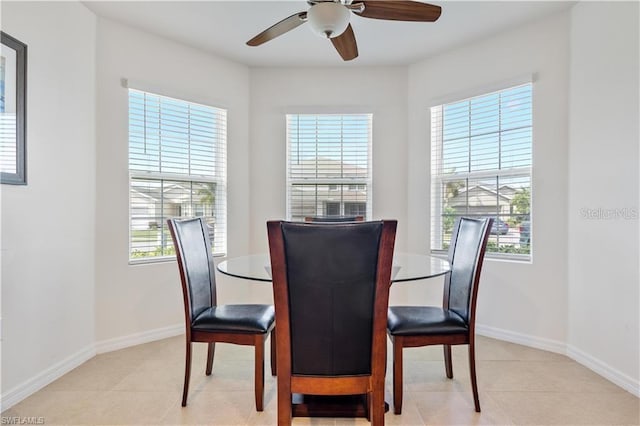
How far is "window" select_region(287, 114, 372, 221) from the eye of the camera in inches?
139

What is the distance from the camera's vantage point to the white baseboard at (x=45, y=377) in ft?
6.30

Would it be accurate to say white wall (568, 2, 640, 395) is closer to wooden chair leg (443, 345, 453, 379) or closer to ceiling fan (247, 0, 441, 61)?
wooden chair leg (443, 345, 453, 379)

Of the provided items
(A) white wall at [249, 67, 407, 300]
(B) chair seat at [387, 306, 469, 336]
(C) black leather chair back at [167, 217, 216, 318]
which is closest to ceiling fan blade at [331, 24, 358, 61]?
(A) white wall at [249, 67, 407, 300]

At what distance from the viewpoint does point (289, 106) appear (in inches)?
138

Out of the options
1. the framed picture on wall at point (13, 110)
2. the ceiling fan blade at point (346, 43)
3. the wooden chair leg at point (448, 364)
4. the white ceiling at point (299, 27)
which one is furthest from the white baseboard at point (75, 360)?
the ceiling fan blade at point (346, 43)

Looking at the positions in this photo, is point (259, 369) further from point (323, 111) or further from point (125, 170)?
point (323, 111)

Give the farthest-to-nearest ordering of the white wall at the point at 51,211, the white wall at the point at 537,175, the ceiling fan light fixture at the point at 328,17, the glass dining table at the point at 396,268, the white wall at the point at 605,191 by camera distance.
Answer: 1. the white wall at the point at 537,175
2. the white wall at the point at 605,191
3. the white wall at the point at 51,211
4. the glass dining table at the point at 396,268
5. the ceiling fan light fixture at the point at 328,17

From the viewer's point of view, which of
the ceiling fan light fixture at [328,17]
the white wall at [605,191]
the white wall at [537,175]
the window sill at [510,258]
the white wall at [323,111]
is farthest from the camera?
the white wall at [323,111]

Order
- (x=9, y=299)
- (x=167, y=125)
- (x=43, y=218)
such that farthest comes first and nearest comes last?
(x=167, y=125)
(x=43, y=218)
(x=9, y=299)

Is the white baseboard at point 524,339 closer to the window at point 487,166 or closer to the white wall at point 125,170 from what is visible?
the window at point 487,166

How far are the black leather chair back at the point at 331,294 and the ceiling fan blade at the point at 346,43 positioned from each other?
4.29 feet

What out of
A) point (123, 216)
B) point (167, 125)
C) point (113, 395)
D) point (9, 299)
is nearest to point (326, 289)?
point (113, 395)

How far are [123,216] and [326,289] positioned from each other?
86.5 inches

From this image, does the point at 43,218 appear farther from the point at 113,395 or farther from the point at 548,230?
the point at 548,230
